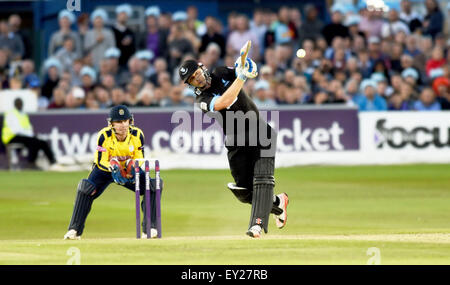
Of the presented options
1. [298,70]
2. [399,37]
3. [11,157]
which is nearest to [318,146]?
[298,70]

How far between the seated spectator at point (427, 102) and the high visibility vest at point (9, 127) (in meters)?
8.55

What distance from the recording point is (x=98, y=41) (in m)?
23.9

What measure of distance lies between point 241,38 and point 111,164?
40.7 ft

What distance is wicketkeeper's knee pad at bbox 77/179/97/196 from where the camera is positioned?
12375 mm

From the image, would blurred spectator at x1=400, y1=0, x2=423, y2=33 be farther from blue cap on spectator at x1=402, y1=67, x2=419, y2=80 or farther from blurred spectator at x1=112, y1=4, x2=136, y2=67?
blurred spectator at x1=112, y1=4, x2=136, y2=67

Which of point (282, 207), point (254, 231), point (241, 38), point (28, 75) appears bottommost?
point (254, 231)

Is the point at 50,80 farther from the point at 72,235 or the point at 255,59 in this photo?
the point at 72,235

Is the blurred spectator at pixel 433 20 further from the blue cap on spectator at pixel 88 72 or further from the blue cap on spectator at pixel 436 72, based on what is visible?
the blue cap on spectator at pixel 88 72

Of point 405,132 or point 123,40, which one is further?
point 123,40

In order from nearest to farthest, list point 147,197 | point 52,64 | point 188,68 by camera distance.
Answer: point 188,68 < point 147,197 < point 52,64

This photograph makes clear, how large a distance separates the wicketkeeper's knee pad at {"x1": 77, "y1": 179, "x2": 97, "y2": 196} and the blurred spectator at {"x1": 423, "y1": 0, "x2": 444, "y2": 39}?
15.1 m

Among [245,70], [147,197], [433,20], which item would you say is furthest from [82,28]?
[245,70]

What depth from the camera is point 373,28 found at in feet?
82.5
